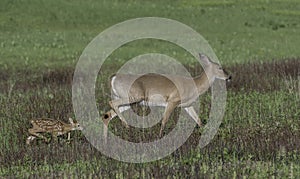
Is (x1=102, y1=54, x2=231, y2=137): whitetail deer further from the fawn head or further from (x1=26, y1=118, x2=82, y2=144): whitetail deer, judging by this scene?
(x1=26, y1=118, x2=82, y2=144): whitetail deer

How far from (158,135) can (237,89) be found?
4.52 meters

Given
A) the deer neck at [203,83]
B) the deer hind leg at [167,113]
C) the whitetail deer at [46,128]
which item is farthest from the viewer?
the deer neck at [203,83]

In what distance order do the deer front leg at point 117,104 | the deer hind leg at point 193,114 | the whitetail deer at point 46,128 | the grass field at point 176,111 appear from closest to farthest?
1. the grass field at point 176,111
2. the whitetail deer at point 46,128
3. the deer front leg at point 117,104
4. the deer hind leg at point 193,114

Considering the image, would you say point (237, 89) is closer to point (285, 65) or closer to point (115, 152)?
point (285, 65)

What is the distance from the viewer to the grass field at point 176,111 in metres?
8.98

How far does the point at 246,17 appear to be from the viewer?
3309 centimetres

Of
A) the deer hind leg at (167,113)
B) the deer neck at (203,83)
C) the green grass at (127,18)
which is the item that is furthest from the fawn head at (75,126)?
the green grass at (127,18)

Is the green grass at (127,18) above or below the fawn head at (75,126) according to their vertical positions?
above

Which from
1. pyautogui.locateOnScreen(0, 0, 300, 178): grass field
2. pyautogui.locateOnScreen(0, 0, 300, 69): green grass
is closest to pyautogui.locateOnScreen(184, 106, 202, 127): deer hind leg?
pyautogui.locateOnScreen(0, 0, 300, 178): grass field

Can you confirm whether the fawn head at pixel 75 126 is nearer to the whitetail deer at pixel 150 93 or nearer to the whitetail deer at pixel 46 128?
the whitetail deer at pixel 46 128

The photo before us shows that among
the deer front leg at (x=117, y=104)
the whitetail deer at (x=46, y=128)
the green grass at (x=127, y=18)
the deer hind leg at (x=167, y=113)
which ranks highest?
the green grass at (x=127, y=18)

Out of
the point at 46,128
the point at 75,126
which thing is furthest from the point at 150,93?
the point at 46,128

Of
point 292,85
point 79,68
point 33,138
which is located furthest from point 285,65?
point 33,138

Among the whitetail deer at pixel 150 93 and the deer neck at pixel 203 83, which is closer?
the whitetail deer at pixel 150 93
